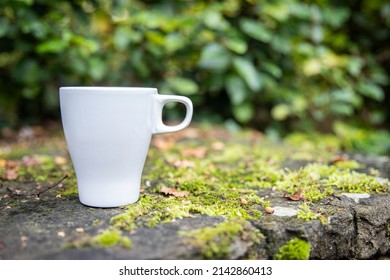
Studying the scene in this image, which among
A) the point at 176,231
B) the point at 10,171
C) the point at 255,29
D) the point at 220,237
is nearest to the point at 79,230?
the point at 176,231

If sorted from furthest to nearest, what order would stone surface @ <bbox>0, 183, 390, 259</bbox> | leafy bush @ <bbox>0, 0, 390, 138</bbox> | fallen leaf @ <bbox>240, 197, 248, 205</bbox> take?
leafy bush @ <bbox>0, 0, 390, 138</bbox>, fallen leaf @ <bbox>240, 197, 248, 205</bbox>, stone surface @ <bbox>0, 183, 390, 259</bbox>

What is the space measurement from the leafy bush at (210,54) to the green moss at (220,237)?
1.90 m

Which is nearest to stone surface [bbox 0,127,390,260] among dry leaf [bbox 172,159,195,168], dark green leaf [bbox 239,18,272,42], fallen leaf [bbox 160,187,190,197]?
fallen leaf [bbox 160,187,190,197]

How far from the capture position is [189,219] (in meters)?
1.22

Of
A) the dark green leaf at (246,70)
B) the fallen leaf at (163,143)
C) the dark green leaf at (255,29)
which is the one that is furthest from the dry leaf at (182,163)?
the dark green leaf at (255,29)

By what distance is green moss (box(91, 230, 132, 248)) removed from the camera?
1.03m

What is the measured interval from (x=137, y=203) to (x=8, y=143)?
174 centimetres

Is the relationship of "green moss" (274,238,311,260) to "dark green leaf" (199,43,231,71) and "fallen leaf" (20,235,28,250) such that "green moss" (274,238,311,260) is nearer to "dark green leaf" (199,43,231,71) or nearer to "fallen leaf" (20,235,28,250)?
"fallen leaf" (20,235,28,250)

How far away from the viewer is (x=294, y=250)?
1166 millimetres

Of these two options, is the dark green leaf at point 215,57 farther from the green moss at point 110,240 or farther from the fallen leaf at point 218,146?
the green moss at point 110,240

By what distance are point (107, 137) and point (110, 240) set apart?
0.34 meters

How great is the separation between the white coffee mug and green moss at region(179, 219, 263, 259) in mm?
321

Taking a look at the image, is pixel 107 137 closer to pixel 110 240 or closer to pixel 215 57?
pixel 110 240

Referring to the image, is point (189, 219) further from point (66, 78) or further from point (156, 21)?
point (66, 78)
